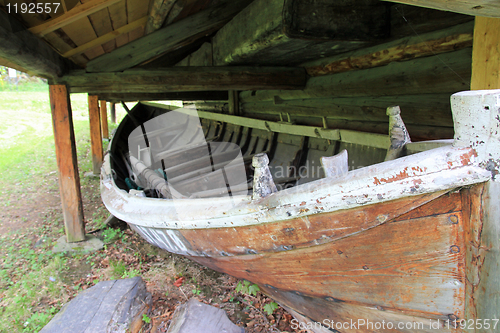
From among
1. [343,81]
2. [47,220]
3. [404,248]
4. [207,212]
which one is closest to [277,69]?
[343,81]

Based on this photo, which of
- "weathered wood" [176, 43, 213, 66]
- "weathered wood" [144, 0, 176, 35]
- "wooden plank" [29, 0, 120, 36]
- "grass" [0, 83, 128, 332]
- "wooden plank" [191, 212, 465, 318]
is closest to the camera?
"wooden plank" [191, 212, 465, 318]

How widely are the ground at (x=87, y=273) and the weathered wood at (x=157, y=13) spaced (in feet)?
9.16

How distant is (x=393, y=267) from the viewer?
124 centimetres

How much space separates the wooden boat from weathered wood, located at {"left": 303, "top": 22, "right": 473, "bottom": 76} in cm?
90

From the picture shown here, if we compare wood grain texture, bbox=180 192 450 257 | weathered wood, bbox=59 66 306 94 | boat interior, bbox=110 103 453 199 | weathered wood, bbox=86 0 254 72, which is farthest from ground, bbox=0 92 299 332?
weathered wood, bbox=86 0 254 72

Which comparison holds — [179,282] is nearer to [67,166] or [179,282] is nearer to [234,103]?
[67,166]

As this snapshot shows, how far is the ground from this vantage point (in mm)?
2477

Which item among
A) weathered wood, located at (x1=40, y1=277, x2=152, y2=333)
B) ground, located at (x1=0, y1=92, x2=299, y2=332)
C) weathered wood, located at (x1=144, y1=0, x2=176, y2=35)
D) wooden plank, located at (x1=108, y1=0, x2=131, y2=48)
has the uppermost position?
weathered wood, located at (x1=144, y1=0, x2=176, y2=35)

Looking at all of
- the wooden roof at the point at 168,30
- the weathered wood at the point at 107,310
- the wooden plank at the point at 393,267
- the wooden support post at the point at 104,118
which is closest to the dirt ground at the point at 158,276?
the weathered wood at the point at 107,310

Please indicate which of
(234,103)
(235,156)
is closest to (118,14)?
(235,156)

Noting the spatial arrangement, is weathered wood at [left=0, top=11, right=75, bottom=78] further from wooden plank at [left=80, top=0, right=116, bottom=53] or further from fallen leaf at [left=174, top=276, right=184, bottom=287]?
fallen leaf at [left=174, top=276, right=184, bottom=287]

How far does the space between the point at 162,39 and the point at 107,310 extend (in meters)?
2.94

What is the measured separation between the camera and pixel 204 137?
20.9 ft

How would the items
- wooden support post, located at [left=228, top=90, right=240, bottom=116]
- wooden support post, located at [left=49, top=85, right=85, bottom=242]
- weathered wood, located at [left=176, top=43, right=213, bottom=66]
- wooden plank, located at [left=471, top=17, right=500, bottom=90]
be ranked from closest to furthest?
wooden plank, located at [left=471, top=17, right=500, bottom=90]
wooden support post, located at [left=49, top=85, right=85, bottom=242]
weathered wood, located at [left=176, top=43, right=213, bottom=66]
wooden support post, located at [left=228, top=90, right=240, bottom=116]
